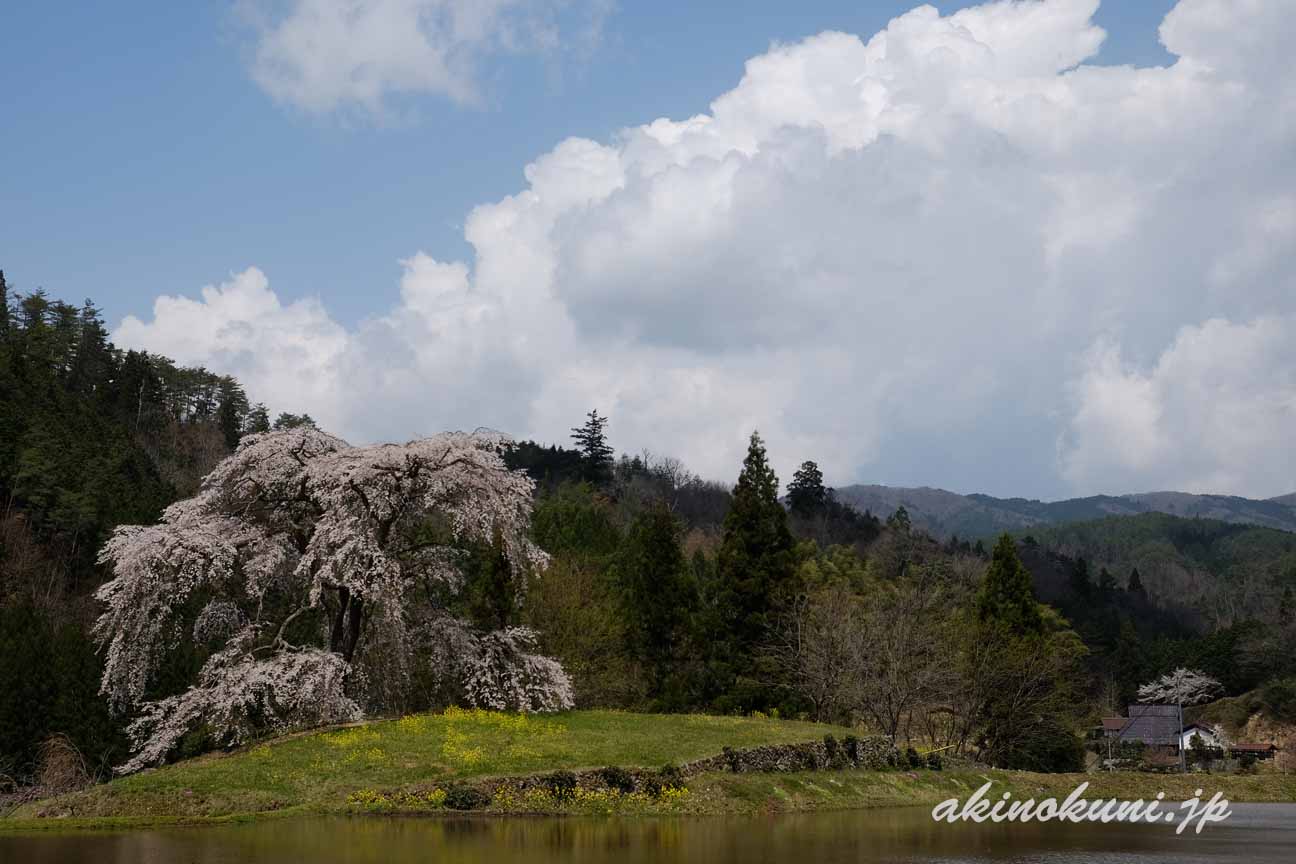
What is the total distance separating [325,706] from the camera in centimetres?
3116

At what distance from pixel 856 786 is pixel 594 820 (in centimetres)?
953

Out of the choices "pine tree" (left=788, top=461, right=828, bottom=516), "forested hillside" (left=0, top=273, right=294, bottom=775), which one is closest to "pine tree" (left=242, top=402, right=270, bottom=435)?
"forested hillside" (left=0, top=273, right=294, bottom=775)

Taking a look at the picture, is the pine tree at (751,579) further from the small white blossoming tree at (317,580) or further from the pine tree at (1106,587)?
the pine tree at (1106,587)

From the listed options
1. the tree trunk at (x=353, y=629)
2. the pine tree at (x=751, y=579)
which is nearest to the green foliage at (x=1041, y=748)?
the pine tree at (x=751, y=579)

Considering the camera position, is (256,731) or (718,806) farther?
(256,731)

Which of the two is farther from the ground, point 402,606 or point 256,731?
point 402,606

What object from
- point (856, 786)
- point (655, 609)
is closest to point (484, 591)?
point (655, 609)

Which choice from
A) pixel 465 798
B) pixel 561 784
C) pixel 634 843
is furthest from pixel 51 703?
pixel 634 843

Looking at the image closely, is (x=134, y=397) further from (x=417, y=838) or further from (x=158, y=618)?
(x=417, y=838)

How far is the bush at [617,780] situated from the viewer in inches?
989

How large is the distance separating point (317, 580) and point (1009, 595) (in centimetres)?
3695

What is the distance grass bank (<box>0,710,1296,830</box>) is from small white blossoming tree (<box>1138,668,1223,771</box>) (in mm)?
77763

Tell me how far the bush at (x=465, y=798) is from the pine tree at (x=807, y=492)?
4616 inches

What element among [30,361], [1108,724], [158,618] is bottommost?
[1108,724]
